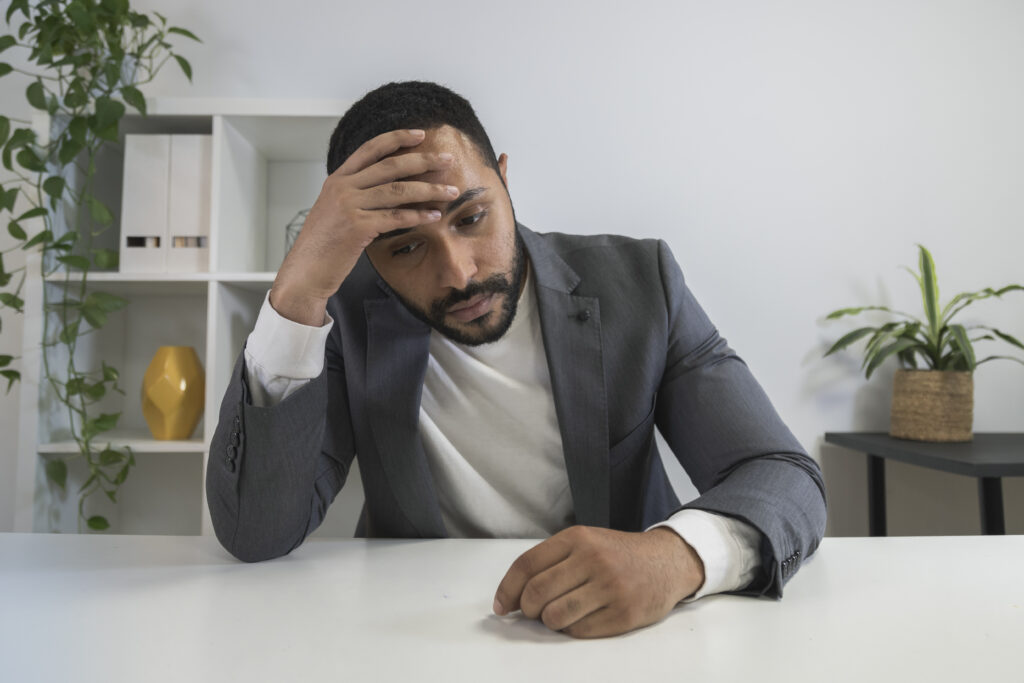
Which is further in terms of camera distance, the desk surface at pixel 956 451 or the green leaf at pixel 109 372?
the green leaf at pixel 109 372

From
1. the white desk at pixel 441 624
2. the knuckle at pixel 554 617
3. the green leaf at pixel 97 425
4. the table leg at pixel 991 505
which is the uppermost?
the green leaf at pixel 97 425

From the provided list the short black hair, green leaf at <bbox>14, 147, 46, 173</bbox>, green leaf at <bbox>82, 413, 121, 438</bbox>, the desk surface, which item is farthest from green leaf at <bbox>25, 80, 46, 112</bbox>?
the desk surface

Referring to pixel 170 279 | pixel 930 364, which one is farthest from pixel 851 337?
pixel 170 279

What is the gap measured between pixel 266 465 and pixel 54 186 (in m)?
1.30

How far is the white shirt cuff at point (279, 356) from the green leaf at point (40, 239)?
1154 millimetres

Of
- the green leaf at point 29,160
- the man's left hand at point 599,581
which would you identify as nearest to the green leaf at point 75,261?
the green leaf at point 29,160

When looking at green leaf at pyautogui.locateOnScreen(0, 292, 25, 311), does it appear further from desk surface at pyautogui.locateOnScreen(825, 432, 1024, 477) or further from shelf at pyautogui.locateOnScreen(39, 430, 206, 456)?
desk surface at pyautogui.locateOnScreen(825, 432, 1024, 477)

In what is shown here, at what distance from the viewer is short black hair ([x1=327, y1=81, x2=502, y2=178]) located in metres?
1.08

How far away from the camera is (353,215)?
36.4 inches

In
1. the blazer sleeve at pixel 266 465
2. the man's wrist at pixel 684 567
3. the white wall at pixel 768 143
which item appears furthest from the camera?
the white wall at pixel 768 143

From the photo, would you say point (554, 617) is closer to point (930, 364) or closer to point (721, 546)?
point (721, 546)

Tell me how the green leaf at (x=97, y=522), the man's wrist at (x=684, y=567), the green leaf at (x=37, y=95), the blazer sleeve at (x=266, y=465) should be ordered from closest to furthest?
the man's wrist at (x=684, y=567) → the blazer sleeve at (x=266, y=465) → the green leaf at (x=37, y=95) → the green leaf at (x=97, y=522)

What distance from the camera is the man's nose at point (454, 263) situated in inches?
40.1

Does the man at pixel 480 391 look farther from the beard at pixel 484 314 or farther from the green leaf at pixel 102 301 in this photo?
the green leaf at pixel 102 301
